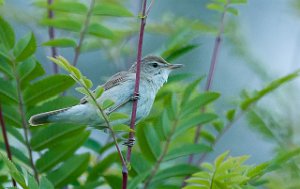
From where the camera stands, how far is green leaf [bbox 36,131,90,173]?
2.47 meters

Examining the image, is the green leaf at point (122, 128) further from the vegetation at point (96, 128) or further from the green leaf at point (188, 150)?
the green leaf at point (188, 150)

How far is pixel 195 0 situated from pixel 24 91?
3.88 meters

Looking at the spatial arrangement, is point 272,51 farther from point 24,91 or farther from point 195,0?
point 24,91

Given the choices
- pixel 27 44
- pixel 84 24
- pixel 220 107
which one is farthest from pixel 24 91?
pixel 220 107

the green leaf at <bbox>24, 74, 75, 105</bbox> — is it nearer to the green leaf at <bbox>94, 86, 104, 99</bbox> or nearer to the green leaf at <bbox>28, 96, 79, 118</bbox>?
the green leaf at <bbox>28, 96, 79, 118</bbox>

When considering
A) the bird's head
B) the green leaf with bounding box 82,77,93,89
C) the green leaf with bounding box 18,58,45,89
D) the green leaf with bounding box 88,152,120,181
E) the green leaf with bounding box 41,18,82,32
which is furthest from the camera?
the bird's head

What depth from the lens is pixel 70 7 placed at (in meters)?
2.65

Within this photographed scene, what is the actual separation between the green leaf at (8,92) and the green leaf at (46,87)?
0.04 m

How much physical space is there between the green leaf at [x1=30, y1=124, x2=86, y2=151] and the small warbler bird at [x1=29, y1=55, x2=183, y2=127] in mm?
31

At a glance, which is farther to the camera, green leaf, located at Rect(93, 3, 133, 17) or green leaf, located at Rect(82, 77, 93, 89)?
green leaf, located at Rect(93, 3, 133, 17)

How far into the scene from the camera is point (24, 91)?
8.07ft

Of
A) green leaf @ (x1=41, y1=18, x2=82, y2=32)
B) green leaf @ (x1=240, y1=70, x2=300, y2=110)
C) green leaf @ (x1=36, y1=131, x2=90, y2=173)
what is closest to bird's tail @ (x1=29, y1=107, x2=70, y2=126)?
green leaf @ (x1=36, y1=131, x2=90, y2=173)

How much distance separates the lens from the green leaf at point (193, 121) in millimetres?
2547

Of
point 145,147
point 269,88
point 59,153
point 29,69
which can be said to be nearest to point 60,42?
point 29,69
